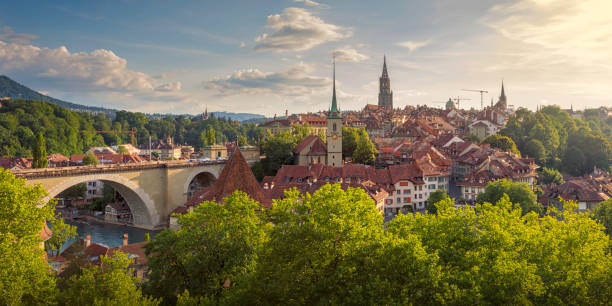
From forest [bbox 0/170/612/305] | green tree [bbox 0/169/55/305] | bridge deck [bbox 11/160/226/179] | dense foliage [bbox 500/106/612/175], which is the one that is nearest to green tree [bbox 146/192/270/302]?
forest [bbox 0/170/612/305]

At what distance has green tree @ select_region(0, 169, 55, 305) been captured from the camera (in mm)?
15647

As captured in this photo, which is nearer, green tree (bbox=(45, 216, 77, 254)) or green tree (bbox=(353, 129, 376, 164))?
green tree (bbox=(45, 216, 77, 254))

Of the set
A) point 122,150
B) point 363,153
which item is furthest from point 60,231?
point 122,150

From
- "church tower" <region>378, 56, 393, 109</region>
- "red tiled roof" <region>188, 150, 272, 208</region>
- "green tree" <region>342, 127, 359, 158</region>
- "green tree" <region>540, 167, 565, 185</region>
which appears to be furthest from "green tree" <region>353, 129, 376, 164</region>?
"church tower" <region>378, 56, 393, 109</region>

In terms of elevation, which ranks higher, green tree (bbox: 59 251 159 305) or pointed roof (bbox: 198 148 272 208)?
pointed roof (bbox: 198 148 272 208)

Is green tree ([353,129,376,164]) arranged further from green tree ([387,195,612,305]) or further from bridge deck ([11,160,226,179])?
green tree ([387,195,612,305])

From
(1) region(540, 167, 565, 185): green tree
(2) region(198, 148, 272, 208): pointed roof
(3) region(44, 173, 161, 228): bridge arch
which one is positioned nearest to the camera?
(2) region(198, 148, 272, 208): pointed roof

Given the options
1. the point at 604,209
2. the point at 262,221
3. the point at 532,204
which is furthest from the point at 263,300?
the point at 532,204

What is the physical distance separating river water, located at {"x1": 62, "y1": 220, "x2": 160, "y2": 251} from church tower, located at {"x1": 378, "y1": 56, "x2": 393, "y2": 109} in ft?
342

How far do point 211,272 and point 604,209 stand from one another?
29229 millimetres

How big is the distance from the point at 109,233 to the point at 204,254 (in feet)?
113

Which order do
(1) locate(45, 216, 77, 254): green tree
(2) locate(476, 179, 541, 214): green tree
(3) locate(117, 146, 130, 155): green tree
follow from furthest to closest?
1. (3) locate(117, 146, 130, 155): green tree
2. (2) locate(476, 179, 541, 214): green tree
3. (1) locate(45, 216, 77, 254): green tree

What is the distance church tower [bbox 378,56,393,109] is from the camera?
14475 centimetres

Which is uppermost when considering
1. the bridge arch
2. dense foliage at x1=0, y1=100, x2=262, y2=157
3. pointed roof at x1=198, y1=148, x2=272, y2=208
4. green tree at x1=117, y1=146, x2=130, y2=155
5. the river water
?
dense foliage at x1=0, y1=100, x2=262, y2=157
